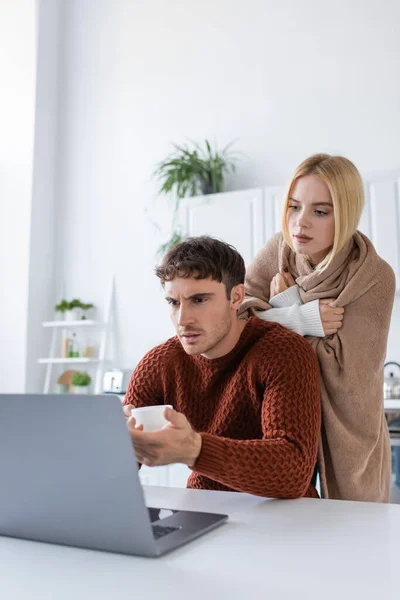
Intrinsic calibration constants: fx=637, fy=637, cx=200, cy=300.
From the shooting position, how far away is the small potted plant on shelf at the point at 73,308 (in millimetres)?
4402

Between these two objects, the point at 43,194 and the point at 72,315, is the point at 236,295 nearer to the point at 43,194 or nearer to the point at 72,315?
the point at 72,315

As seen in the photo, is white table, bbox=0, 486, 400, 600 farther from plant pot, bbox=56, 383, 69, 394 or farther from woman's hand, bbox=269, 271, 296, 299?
plant pot, bbox=56, 383, 69, 394

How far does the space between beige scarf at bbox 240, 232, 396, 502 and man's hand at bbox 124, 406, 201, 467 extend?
58 centimetres

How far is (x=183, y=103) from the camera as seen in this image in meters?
4.43

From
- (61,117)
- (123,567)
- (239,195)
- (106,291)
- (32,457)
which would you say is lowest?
(123,567)

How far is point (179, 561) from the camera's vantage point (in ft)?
2.36

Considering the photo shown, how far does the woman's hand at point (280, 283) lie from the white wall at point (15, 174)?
122 inches

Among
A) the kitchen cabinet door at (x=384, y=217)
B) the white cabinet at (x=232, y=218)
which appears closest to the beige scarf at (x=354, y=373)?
the kitchen cabinet door at (x=384, y=217)

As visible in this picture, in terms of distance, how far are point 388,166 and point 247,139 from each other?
953mm

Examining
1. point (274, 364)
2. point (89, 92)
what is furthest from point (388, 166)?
point (274, 364)

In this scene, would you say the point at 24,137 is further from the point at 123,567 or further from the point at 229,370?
the point at 123,567

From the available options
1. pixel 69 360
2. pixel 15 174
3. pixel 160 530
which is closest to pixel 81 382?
pixel 69 360

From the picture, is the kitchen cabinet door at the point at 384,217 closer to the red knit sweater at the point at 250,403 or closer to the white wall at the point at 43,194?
the red knit sweater at the point at 250,403

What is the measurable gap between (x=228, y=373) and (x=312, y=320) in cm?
25
